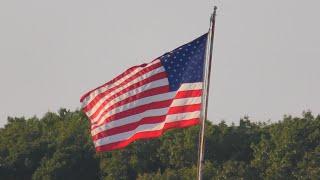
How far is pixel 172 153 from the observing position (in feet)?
309

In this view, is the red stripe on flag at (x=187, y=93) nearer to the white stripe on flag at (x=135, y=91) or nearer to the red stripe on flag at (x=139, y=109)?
the red stripe on flag at (x=139, y=109)

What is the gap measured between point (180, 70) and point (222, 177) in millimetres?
49159

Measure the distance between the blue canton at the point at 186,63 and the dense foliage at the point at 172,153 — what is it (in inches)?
1922

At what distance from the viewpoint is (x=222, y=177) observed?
87.9 meters

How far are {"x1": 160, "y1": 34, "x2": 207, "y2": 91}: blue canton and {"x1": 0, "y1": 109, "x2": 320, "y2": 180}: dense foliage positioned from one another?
160 feet

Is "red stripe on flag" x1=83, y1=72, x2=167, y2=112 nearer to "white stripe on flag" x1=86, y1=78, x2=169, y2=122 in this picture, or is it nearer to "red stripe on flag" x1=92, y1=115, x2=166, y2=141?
"white stripe on flag" x1=86, y1=78, x2=169, y2=122

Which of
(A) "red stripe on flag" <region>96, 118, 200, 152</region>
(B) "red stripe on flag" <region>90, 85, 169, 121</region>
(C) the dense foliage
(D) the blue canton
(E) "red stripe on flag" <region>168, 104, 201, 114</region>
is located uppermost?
(C) the dense foliage

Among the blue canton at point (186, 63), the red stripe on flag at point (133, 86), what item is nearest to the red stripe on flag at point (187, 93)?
the blue canton at point (186, 63)

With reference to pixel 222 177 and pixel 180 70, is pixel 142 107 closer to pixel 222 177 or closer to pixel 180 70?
pixel 180 70

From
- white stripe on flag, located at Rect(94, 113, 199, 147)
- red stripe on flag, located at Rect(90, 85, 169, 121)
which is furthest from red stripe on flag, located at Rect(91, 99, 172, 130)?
white stripe on flag, located at Rect(94, 113, 199, 147)

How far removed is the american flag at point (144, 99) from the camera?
3872 cm

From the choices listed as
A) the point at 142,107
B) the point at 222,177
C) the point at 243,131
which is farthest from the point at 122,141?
the point at 243,131

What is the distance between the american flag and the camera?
38719 millimetres

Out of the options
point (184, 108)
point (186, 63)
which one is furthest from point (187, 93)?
point (186, 63)
